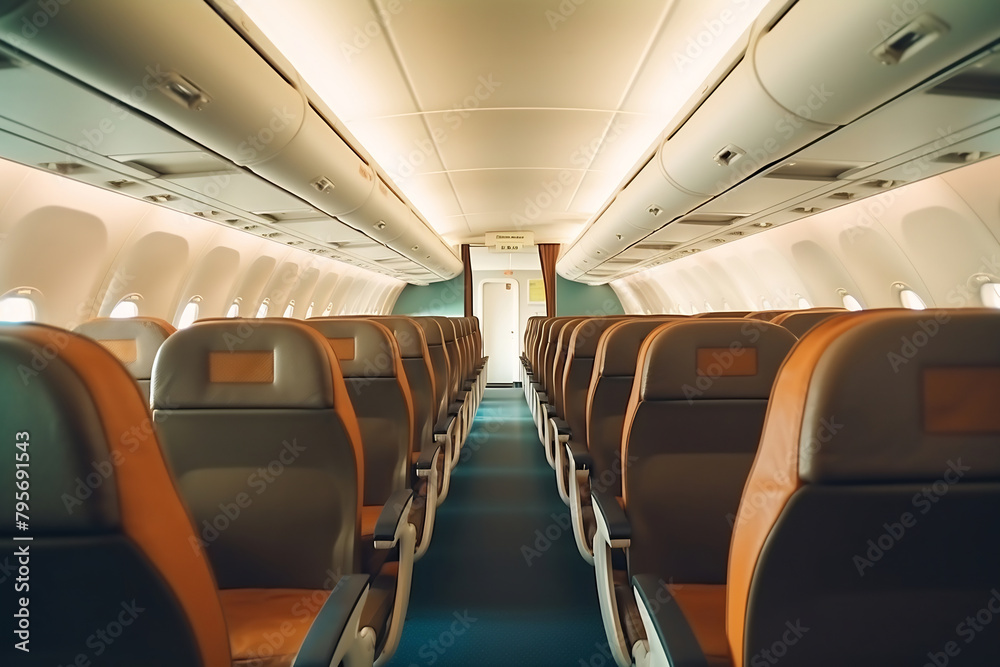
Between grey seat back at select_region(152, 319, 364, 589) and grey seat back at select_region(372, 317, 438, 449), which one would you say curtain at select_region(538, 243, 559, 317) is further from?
grey seat back at select_region(152, 319, 364, 589)

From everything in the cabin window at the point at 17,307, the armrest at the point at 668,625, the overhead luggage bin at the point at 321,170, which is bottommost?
the armrest at the point at 668,625

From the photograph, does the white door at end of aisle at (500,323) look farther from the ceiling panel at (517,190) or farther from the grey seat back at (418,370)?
the grey seat back at (418,370)

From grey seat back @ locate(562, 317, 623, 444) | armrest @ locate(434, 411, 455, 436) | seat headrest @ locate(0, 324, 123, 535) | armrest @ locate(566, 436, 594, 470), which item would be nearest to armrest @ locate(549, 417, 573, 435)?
grey seat back @ locate(562, 317, 623, 444)

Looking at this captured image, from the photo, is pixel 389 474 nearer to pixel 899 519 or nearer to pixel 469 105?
pixel 899 519

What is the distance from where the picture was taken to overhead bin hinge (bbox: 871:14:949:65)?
1482 millimetres

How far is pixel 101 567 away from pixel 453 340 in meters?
5.16

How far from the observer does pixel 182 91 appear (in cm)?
195

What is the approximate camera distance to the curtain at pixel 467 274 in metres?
12.7

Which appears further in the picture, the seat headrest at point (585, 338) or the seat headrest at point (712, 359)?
the seat headrest at point (585, 338)

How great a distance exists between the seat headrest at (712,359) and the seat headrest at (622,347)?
0.65 meters

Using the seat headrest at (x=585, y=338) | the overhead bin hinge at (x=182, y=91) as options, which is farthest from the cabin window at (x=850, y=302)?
the overhead bin hinge at (x=182, y=91)

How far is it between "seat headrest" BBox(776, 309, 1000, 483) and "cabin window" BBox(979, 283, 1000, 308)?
4600 mm

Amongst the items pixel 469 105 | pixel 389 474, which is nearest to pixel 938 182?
pixel 469 105

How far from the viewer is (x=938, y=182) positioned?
3781 mm
